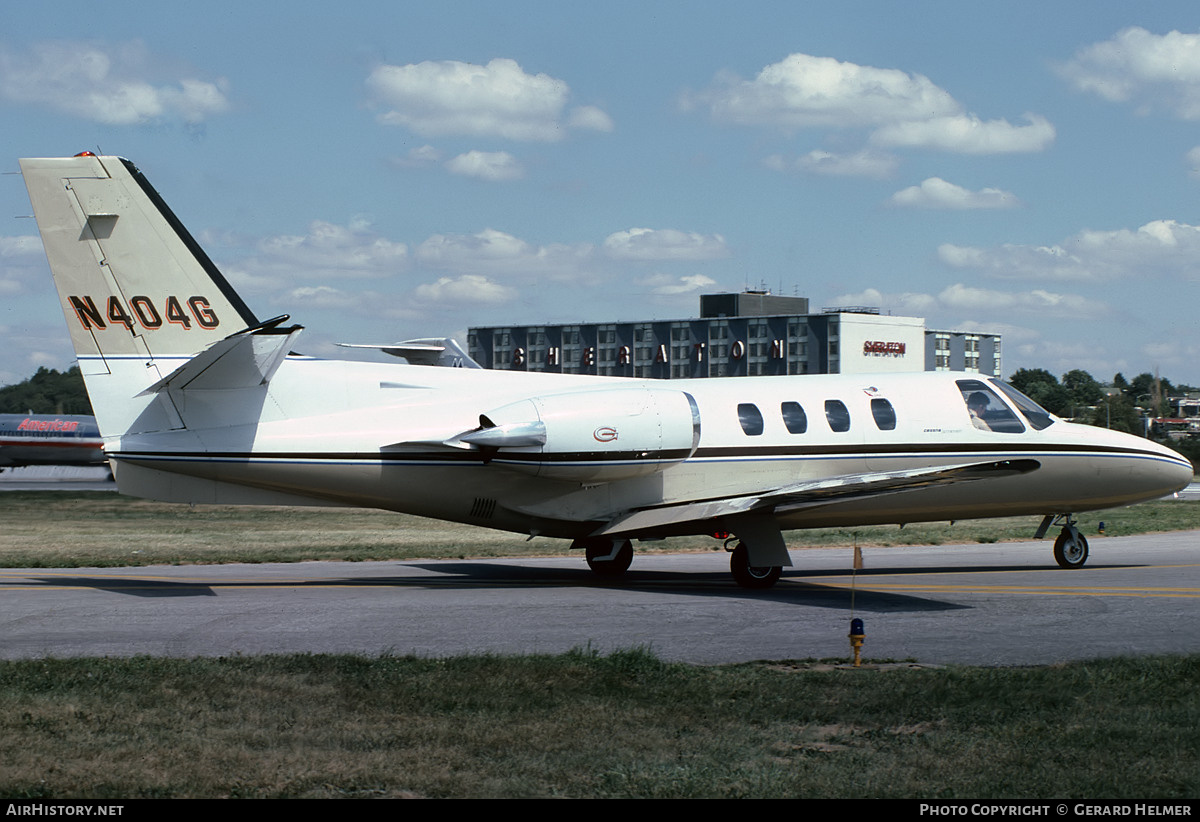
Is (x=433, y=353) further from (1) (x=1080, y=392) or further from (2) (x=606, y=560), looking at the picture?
(1) (x=1080, y=392)

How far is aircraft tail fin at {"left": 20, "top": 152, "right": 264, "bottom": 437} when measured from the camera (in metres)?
→ 17.6

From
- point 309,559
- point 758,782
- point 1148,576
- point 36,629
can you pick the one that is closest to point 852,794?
point 758,782

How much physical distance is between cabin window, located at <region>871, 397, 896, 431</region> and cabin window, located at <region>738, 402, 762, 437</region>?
2067mm

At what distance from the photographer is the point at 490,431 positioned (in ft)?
59.1

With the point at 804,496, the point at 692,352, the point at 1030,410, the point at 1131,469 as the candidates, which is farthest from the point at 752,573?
the point at 692,352

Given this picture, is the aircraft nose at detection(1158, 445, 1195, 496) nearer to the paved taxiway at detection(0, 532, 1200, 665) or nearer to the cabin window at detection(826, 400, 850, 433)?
the paved taxiway at detection(0, 532, 1200, 665)

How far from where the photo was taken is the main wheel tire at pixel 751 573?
19109 mm

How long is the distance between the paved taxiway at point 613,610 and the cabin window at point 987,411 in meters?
2.63

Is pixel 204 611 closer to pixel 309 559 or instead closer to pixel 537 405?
pixel 537 405

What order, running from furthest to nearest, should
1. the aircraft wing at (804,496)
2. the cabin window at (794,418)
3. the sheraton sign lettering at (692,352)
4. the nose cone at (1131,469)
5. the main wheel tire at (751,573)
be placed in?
1. the sheraton sign lettering at (692,352)
2. the nose cone at (1131,469)
3. the cabin window at (794,418)
4. the main wheel tire at (751,573)
5. the aircraft wing at (804,496)

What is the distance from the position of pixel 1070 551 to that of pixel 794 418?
20.7 ft

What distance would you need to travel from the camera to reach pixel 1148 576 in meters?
20.5

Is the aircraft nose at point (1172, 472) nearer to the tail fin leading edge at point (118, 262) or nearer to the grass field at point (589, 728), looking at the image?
the grass field at point (589, 728)

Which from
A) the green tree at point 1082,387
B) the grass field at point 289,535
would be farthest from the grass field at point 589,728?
the green tree at point 1082,387
